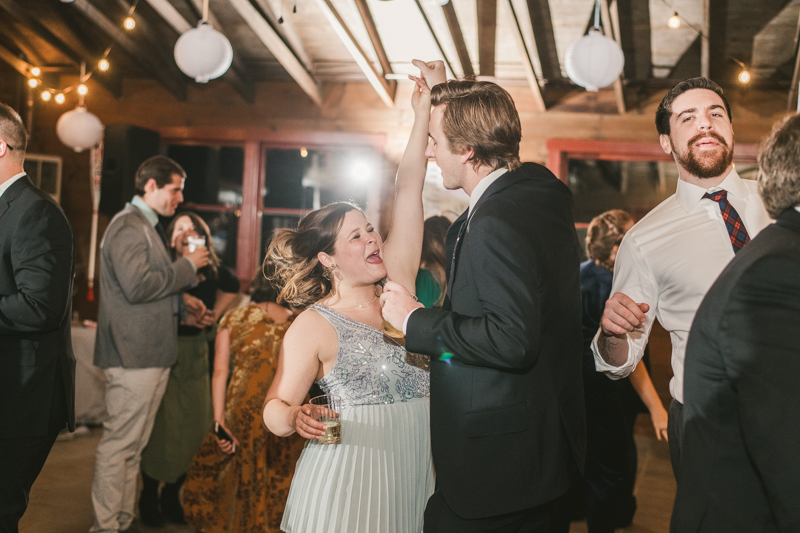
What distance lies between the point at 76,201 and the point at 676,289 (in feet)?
22.4

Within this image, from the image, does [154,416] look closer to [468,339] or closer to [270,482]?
[270,482]

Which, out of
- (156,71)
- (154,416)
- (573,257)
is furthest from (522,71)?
(573,257)

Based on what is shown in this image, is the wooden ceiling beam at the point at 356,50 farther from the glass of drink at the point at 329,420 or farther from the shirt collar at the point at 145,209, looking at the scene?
the glass of drink at the point at 329,420

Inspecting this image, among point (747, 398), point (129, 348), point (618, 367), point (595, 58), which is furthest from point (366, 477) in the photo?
point (595, 58)

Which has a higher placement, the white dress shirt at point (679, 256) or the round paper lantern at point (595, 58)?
the round paper lantern at point (595, 58)

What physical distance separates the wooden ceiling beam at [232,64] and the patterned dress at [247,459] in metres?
3.49

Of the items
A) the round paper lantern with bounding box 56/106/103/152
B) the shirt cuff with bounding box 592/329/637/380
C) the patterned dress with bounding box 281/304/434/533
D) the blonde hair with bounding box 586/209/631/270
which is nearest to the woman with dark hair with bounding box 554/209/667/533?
the blonde hair with bounding box 586/209/631/270

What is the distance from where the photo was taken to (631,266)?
5.80 ft

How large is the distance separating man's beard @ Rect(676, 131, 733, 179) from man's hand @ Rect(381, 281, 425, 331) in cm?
86

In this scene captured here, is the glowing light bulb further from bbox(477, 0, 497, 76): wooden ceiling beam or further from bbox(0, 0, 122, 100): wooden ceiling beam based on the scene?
bbox(0, 0, 122, 100): wooden ceiling beam

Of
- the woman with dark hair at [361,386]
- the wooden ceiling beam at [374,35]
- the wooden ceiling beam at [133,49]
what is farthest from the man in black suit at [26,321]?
the wooden ceiling beam at [133,49]

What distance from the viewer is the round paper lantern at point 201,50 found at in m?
3.94

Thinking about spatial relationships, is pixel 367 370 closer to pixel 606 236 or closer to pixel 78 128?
pixel 606 236

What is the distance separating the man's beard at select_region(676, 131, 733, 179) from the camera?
1.67m
